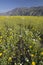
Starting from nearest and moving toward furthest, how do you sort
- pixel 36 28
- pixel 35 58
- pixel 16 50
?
pixel 35 58 < pixel 16 50 < pixel 36 28

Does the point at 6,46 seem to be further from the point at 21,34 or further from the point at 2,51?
the point at 21,34

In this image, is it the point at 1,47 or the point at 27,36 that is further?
the point at 27,36

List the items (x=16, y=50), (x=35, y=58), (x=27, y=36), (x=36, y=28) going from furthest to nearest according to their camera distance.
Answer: (x=36, y=28), (x=27, y=36), (x=16, y=50), (x=35, y=58)

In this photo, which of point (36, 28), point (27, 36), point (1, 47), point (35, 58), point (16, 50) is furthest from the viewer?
point (36, 28)

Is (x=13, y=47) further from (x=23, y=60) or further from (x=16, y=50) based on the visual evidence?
(x=23, y=60)

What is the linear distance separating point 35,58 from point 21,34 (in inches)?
92.6

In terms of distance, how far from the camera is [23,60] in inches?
234

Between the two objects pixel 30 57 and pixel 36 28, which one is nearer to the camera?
pixel 30 57

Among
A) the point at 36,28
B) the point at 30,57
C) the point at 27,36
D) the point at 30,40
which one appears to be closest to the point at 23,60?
the point at 30,57

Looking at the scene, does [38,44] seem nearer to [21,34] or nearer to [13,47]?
[13,47]

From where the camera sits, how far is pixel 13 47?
6656mm

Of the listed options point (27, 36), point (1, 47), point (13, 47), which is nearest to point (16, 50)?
point (13, 47)

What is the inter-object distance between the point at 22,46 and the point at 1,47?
829mm

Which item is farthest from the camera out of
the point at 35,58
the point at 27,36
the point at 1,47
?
the point at 27,36
